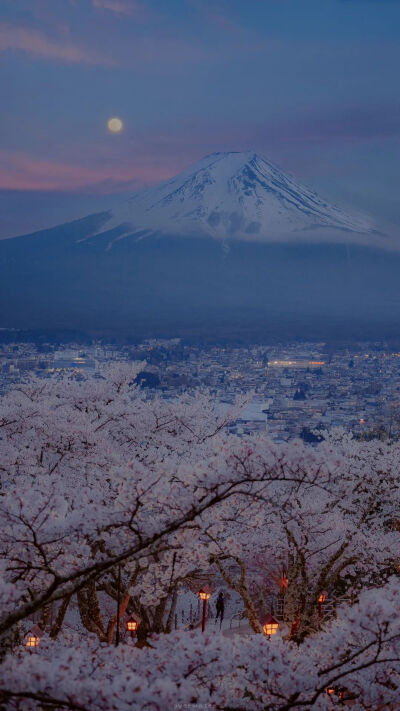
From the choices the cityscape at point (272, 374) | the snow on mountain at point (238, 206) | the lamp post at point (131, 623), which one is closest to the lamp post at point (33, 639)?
the lamp post at point (131, 623)

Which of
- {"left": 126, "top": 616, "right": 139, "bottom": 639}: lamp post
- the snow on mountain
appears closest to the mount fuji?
the snow on mountain

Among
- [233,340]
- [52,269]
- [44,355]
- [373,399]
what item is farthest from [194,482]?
[52,269]

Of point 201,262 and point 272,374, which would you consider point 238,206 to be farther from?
point 272,374

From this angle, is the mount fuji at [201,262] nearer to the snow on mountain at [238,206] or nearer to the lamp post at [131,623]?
the snow on mountain at [238,206]

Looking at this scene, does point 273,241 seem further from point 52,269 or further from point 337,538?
point 337,538

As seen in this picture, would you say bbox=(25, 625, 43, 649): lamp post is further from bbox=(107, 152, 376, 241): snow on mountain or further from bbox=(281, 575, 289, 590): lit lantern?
bbox=(107, 152, 376, 241): snow on mountain

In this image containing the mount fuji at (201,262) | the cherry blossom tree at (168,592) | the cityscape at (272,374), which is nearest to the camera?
the cherry blossom tree at (168,592)
